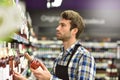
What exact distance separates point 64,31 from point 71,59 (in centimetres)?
35

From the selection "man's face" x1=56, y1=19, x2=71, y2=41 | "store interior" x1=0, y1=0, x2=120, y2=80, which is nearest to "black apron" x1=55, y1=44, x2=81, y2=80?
"man's face" x1=56, y1=19, x2=71, y2=41

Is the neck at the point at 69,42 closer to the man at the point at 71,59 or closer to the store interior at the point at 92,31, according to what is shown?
the man at the point at 71,59

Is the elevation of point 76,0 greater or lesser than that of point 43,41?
greater

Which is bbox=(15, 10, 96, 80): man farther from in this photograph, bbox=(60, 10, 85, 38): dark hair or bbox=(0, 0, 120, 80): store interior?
bbox=(0, 0, 120, 80): store interior

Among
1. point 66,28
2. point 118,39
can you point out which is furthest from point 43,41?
point 66,28

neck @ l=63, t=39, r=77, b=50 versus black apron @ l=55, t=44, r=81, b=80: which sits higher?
neck @ l=63, t=39, r=77, b=50

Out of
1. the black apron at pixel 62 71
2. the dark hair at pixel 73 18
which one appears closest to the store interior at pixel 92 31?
the dark hair at pixel 73 18

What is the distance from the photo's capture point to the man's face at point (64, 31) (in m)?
3.23

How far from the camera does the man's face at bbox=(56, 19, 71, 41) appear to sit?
127 inches

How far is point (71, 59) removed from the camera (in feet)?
10.0

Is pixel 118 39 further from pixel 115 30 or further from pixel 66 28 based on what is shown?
pixel 66 28

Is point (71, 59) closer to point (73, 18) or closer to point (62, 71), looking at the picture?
point (62, 71)

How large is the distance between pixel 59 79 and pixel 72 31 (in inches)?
24.4

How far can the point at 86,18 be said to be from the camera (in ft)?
42.1
